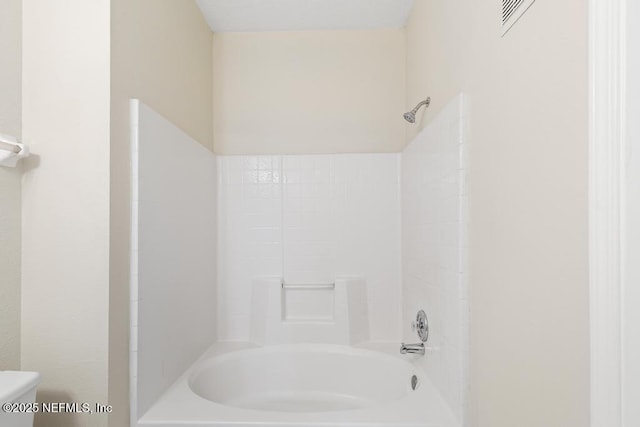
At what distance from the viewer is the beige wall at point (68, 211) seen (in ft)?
4.33

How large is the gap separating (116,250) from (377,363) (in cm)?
154

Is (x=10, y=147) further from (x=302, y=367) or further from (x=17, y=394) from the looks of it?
(x=302, y=367)

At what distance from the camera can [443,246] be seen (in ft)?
5.37

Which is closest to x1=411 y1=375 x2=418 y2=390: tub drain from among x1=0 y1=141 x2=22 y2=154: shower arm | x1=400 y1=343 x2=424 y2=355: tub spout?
x1=400 y1=343 x2=424 y2=355: tub spout

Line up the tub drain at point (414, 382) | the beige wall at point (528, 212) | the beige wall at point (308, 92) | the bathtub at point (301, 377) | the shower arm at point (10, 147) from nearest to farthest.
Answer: the beige wall at point (528, 212) < the shower arm at point (10, 147) < the tub drain at point (414, 382) < the bathtub at point (301, 377) < the beige wall at point (308, 92)

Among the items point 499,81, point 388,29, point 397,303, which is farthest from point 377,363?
point 388,29

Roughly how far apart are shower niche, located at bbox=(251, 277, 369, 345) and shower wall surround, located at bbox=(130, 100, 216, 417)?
1.04ft

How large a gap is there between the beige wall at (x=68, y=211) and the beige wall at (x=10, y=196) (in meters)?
0.03

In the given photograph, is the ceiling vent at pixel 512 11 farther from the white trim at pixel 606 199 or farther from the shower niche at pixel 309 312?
the shower niche at pixel 309 312

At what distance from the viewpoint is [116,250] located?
1.38m

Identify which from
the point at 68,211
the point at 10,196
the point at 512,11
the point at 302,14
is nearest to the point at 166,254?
the point at 68,211

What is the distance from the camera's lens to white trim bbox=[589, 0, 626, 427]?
26.5 inches

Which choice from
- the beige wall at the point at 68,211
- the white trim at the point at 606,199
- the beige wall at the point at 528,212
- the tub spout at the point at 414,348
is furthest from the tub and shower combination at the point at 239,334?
the white trim at the point at 606,199

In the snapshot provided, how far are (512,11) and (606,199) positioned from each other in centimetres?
62
